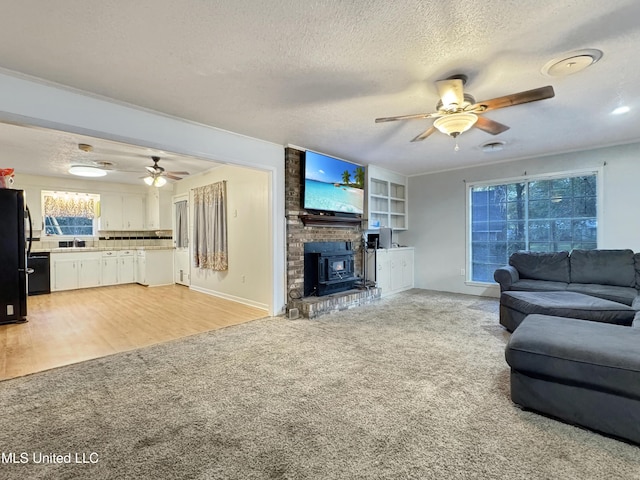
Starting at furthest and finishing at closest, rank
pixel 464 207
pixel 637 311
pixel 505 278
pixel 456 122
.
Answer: pixel 464 207
pixel 505 278
pixel 637 311
pixel 456 122

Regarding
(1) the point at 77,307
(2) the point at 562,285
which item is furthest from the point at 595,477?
(1) the point at 77,307

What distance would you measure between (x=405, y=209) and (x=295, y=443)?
5754mm

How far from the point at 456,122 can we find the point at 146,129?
2962 mm

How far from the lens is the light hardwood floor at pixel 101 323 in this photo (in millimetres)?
2977

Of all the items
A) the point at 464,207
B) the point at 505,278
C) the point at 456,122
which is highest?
the point at 456,122

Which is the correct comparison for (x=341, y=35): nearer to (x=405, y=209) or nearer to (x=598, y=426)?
(x=598, y=426)

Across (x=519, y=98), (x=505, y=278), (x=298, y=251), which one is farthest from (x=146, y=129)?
(x=505, y=278)

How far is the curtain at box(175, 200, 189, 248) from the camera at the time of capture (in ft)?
23.2

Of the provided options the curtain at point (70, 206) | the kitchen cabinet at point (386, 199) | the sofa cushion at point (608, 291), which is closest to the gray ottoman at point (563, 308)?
the sofa cushion at point (608, 291)

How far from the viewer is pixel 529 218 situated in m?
5.25

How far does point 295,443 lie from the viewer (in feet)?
5.47

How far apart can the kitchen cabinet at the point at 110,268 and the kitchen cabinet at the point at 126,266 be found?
8 cm

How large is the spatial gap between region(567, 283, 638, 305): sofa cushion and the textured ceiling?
6.50ft

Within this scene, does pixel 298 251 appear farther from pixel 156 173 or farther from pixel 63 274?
pixel 63 274
